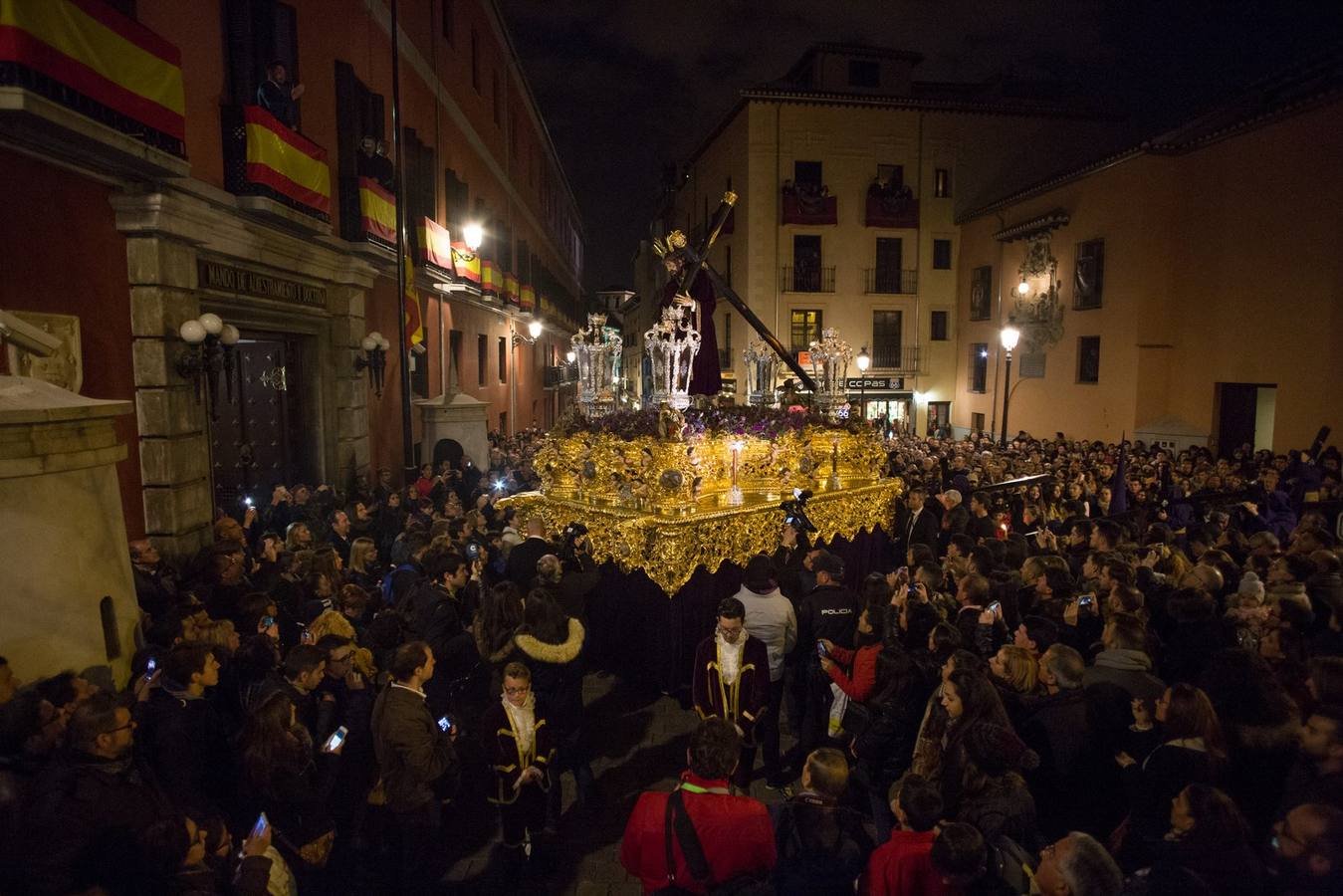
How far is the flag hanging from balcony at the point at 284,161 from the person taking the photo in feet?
29.2

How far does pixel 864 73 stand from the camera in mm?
30719

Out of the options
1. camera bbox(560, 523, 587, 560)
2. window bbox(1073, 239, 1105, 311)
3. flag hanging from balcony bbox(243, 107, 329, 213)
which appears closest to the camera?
camera bbox(560, 523, 587, 560)

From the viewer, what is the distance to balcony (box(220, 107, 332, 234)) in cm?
891

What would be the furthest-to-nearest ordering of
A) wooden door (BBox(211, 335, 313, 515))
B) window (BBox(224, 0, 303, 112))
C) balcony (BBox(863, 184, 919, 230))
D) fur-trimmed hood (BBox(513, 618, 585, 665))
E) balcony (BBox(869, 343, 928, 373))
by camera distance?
1. balcony (BBox(869, 343, 928, 373))
2. balcony (BBox(863, 184, 919, 230))
3. wooden door (BBox(211, 335, 313, 515))
4. window (BBox(224, 0, 303, 112))
5. fur-trimmed hood (BBox(513, 618, 585, 665))

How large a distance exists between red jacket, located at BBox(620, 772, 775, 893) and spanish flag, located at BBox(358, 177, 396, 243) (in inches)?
454

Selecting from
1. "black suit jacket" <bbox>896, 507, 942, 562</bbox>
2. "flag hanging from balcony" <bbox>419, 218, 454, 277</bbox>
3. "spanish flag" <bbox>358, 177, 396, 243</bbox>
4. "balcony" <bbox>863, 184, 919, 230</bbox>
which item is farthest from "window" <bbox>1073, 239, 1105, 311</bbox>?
"spanish flag" <bbox>358, 177, 396, 243</bbox>

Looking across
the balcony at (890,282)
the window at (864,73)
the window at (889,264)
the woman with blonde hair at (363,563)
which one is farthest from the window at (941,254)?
the woman with blonde hair at (363,563)

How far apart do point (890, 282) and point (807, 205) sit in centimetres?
472

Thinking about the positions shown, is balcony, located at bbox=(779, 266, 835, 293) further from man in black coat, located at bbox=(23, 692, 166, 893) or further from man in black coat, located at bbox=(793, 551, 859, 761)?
man in black coat, located at bbox=(23, 692, 166, 893)

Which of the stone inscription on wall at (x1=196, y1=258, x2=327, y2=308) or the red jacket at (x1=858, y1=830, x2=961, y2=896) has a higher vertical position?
the stone inscription on wall at (x1=196, y1=258, x2=327, y2=308)

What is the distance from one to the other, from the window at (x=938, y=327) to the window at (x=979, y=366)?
1.53m

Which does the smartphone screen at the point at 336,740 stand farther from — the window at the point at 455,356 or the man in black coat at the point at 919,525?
the window at the point at 455,356

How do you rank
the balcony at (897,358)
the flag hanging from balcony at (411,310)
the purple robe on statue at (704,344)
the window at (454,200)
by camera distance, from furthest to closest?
the balcony at (897,358) < the window at (454,200) < the flag hanging from balcony at (411,310) < the purple robe on statue at (704,344)

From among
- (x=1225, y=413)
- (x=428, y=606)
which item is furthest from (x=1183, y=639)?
(x=1225, y=413)
